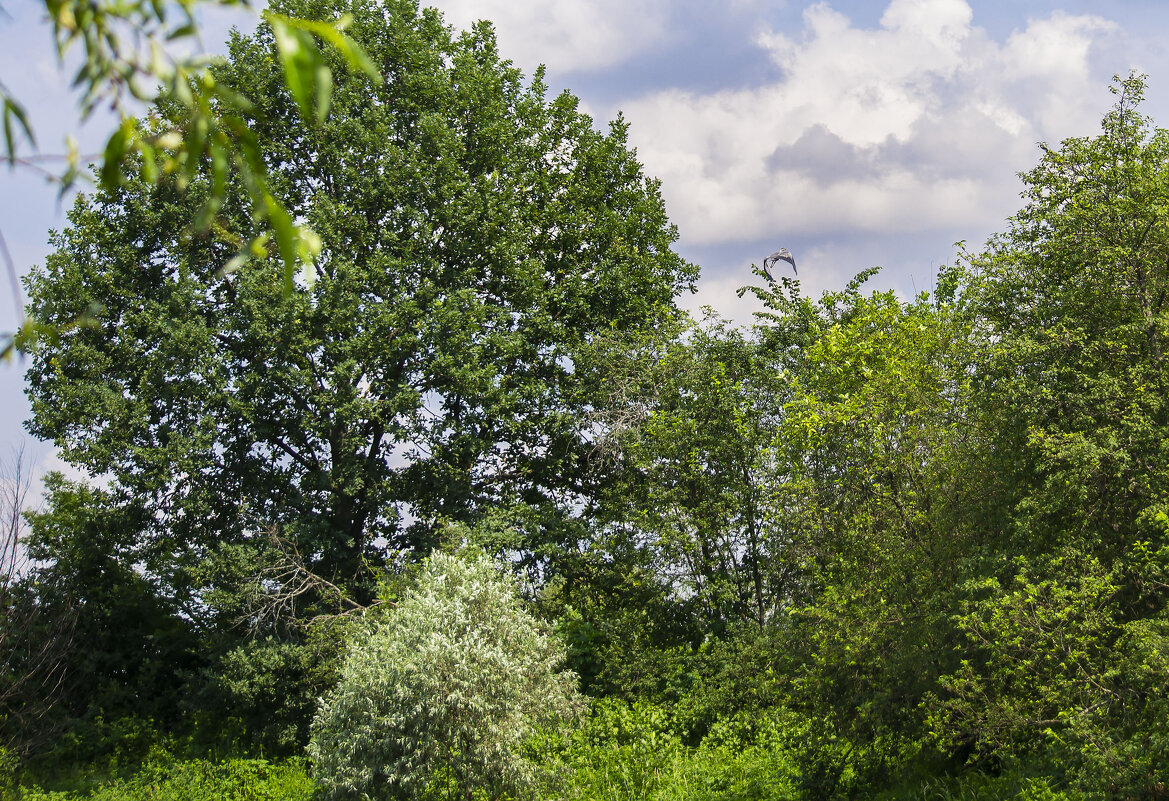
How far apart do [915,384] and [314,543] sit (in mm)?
11373

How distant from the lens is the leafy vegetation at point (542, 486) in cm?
1120

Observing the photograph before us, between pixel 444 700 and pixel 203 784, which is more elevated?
pixel 444 700

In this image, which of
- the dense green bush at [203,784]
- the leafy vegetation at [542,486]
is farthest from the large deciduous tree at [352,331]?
the dense green bush at [203,784]

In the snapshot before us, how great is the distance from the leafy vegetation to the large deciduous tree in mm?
93

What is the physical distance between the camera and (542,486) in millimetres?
21781

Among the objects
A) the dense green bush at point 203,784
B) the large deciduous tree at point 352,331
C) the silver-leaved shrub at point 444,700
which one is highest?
the large deciduous tree at point 352,331

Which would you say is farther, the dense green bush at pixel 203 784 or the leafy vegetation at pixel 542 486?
the dense green bush at pixel 203 784

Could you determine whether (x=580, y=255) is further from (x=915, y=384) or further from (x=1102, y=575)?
(x=1102, y=575)

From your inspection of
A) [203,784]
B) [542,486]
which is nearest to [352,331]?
[542,486]

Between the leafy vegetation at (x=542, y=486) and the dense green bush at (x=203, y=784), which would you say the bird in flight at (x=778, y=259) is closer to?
the leafy vegetation at (x=542, y=486)

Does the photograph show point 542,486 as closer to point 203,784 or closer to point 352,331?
point 352,331

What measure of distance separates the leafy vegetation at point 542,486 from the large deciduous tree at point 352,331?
3.7 inches

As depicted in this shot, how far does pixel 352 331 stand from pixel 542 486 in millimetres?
5448

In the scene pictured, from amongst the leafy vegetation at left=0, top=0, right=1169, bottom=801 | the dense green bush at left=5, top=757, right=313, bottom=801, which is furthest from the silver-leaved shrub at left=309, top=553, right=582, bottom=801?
the dense green bush at left=5, top=757, right=313, bottom=801
